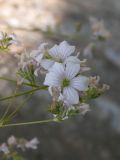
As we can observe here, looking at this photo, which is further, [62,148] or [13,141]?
[62,148]

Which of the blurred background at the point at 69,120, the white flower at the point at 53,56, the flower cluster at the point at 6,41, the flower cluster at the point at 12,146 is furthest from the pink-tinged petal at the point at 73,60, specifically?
the blurred background at the point at 69,120

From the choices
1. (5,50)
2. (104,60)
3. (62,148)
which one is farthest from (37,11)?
(5,50)

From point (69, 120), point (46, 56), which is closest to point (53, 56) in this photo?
point (46, 56)

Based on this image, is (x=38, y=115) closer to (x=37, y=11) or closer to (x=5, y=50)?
(x=37, y=11)

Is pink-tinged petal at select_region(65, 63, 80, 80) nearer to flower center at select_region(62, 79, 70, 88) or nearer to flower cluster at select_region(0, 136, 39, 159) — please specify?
flower center at select_region(62, 79, 70, 88)

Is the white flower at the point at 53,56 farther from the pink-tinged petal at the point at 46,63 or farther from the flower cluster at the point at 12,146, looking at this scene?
the flower cluster at the point at 12,146

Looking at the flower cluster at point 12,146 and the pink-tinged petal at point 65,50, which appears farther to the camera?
the flower cluster at point 12,146

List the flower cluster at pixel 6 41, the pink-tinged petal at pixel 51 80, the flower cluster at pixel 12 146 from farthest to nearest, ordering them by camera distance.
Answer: the flower cluster at pixel 12 146 < the flower cluster at pixel 6 41 < the pink-tinged petal at pixel 51 80

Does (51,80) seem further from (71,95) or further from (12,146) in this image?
(12,146)
